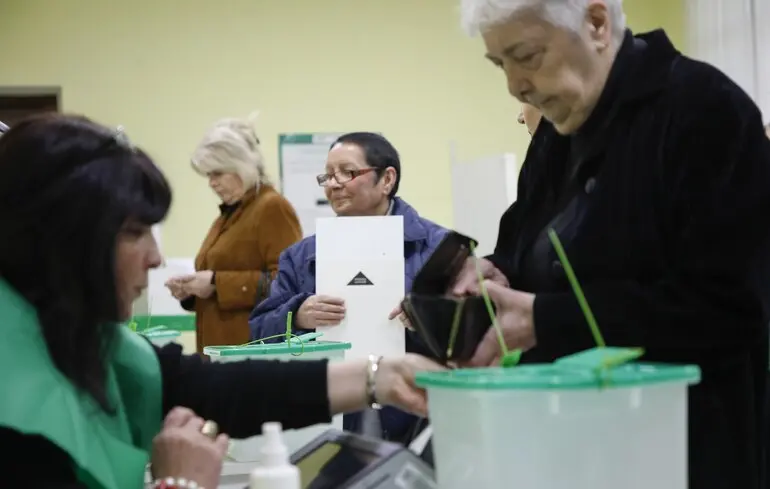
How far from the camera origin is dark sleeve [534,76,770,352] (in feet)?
2.84

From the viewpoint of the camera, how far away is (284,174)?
3.94 meters

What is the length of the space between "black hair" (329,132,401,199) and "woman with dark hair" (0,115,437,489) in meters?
1.38

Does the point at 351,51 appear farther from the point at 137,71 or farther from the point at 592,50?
the point at 592,50

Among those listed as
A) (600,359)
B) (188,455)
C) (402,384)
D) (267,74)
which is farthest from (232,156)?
(600,359)

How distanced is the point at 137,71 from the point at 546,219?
10.3 ft

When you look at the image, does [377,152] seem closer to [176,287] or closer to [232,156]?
[232,156]

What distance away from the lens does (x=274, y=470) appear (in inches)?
31.7

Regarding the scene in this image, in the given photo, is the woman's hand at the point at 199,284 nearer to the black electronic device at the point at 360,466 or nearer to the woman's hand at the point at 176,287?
the woman's hand at the point at 176,287

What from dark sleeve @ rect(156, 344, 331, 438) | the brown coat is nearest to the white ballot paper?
the brown coat

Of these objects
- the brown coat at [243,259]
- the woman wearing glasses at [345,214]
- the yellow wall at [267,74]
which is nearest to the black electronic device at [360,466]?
the woman wearing glasses at [345,214]

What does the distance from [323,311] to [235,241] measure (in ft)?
2.65

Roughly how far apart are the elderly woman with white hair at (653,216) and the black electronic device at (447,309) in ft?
0.06

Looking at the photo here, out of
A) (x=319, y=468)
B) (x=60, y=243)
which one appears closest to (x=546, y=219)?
(x=319, y=468)

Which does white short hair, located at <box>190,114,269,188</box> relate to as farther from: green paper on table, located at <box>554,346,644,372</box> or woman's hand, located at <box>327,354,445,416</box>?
green paper on table, located at <box>554,346,644,372</box>
